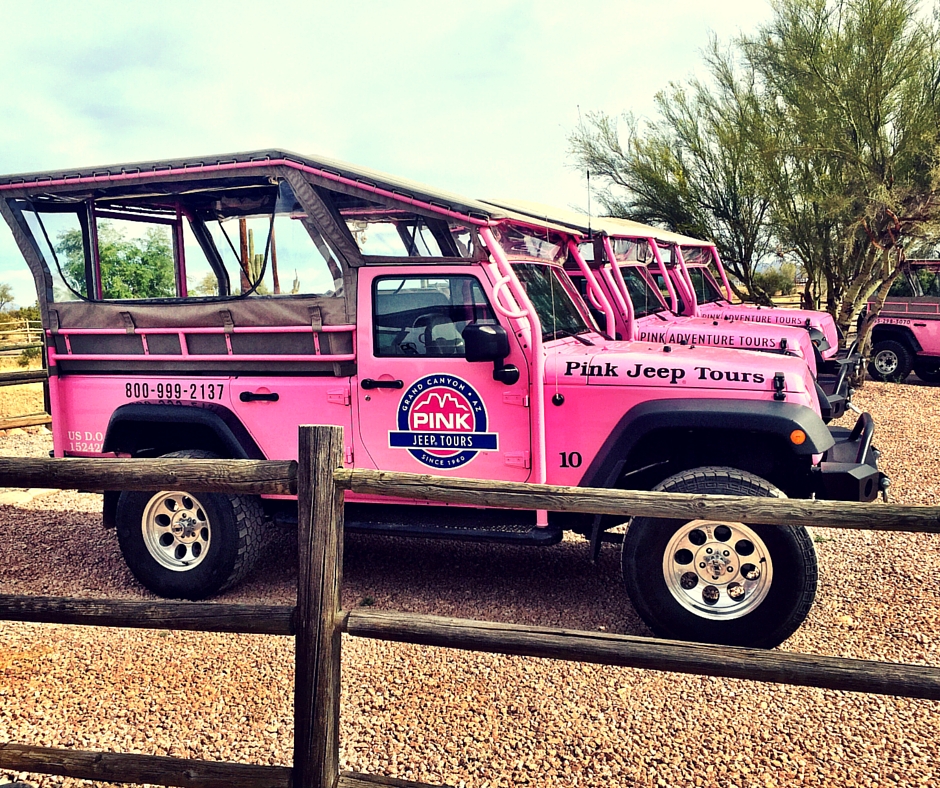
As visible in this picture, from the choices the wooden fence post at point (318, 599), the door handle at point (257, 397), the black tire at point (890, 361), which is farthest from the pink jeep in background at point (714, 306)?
the wooden fence post at point (318, 599)

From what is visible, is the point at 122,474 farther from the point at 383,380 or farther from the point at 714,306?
the point at 714,306

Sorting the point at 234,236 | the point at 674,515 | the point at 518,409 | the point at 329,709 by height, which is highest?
the point at 234,236

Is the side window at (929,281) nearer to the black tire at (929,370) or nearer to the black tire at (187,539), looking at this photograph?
the black tire at (929,370)

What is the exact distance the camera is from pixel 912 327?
43.0ft

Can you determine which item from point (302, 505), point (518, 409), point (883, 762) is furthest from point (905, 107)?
point (302, 505)

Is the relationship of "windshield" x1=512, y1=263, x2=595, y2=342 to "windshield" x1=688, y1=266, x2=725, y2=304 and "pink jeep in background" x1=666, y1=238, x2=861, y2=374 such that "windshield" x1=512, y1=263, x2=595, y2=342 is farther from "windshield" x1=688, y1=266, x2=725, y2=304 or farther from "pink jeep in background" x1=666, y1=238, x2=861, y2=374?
"windshield" x1=688, y1=266, x2=725, y2=304

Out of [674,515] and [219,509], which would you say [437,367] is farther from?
[674,515]

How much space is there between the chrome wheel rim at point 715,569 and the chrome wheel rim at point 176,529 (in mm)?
2624

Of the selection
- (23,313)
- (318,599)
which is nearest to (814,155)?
(318,599)

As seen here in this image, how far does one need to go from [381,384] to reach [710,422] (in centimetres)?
171

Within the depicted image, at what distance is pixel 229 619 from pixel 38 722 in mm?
1458

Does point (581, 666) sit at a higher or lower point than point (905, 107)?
lower

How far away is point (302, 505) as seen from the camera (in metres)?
2.48

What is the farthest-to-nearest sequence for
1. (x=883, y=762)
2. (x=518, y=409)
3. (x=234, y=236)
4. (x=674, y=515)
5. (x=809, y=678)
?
(x=234, y=236), (x=518, y=409), (x=883, y=762), (x=674, y=515), (x=809, y=678)
